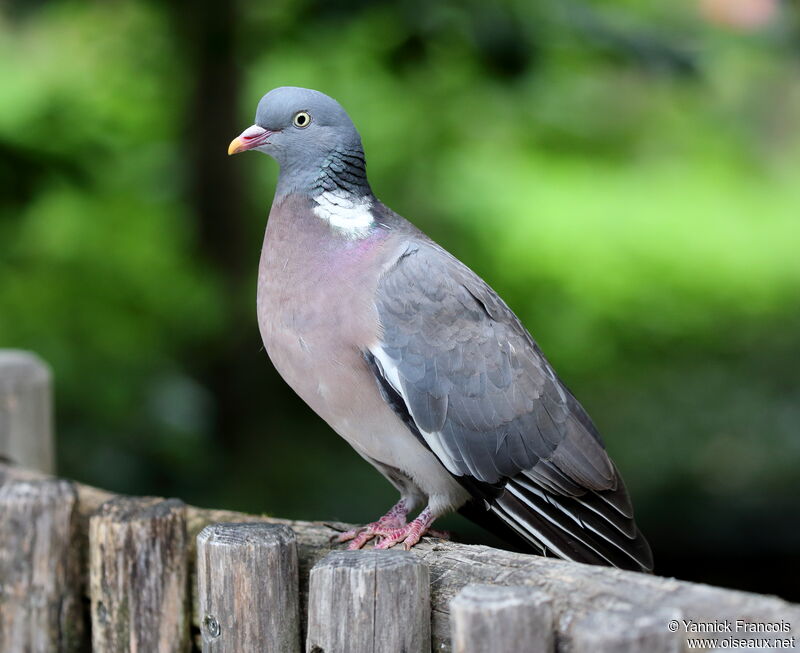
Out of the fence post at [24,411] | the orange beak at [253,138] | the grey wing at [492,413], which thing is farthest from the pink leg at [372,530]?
the fence post at [24,411]

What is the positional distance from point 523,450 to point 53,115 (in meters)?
2.96

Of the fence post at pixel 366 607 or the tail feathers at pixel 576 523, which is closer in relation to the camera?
the fence post at pixel 366 607

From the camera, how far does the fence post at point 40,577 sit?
2.55 m

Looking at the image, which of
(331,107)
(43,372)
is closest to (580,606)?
(331,107)

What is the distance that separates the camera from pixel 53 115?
14.7 feet

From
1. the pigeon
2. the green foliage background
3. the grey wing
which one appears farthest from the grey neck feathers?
the green foliage background

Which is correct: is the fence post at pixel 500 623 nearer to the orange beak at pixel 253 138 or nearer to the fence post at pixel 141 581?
the fence post at pixel 141 581

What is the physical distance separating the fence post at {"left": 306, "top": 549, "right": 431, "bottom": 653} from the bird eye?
1.19 metres

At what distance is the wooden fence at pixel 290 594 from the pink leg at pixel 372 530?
0.13 feet

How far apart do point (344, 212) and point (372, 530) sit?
829mm

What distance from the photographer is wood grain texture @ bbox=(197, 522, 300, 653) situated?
2.14m

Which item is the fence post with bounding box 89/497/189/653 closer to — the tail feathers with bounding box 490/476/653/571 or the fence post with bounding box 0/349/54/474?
the tail feathers with bounding box 490/476/653/571

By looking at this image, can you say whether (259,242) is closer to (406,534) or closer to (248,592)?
(406,534)

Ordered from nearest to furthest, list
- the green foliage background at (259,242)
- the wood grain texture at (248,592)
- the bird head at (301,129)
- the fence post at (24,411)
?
the wood grain texture at (248,592)
the bird head at (301,129)
the fence post at (24,411)
the green foliage background at (259,242)
